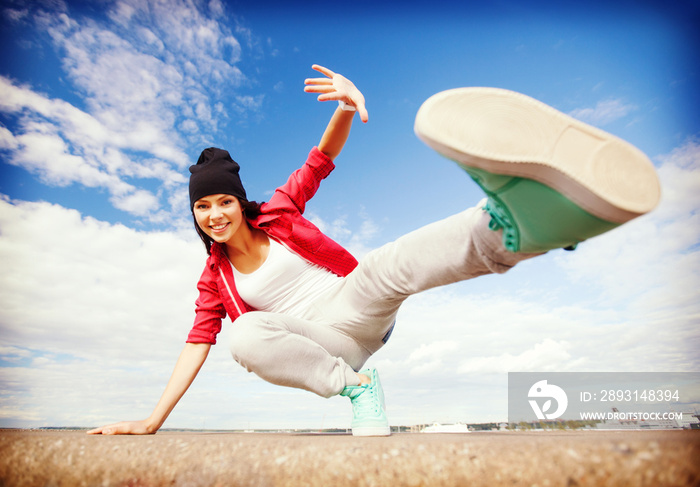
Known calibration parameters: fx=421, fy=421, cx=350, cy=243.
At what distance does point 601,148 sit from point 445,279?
0.68 metres

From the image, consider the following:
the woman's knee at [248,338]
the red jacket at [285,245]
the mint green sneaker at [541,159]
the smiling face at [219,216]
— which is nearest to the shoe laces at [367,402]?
the woman's knee at [248,338]

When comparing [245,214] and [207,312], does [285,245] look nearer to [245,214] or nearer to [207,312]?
[245,214]

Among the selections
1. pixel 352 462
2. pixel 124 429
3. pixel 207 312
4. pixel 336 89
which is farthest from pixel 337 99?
pixel 124 429

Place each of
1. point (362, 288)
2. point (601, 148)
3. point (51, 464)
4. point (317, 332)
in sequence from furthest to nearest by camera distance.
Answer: point (317, 332), point (362, 288), point (51, 464), point (601, 148)

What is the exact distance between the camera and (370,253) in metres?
1.93

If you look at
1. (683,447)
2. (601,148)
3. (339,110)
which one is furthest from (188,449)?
(339,110)

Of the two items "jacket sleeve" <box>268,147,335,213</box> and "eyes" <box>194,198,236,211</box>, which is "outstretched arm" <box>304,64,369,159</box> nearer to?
"jacket sleeve" <box>268,147,335,213</box>

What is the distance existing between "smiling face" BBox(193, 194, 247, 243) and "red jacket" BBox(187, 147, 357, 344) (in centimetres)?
15

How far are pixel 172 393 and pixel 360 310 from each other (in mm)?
1139

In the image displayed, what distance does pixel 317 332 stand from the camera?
2250 millimetres

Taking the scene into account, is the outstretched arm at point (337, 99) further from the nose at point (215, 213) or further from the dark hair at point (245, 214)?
the nose at point (215, 213)

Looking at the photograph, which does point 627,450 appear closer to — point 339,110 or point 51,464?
point 51,464

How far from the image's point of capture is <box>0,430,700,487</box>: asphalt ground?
903mm

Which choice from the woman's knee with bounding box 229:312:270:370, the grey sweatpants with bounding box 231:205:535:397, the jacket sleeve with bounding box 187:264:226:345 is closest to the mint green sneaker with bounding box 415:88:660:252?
the grey sweatpants with bounding box 231:205:535:397
